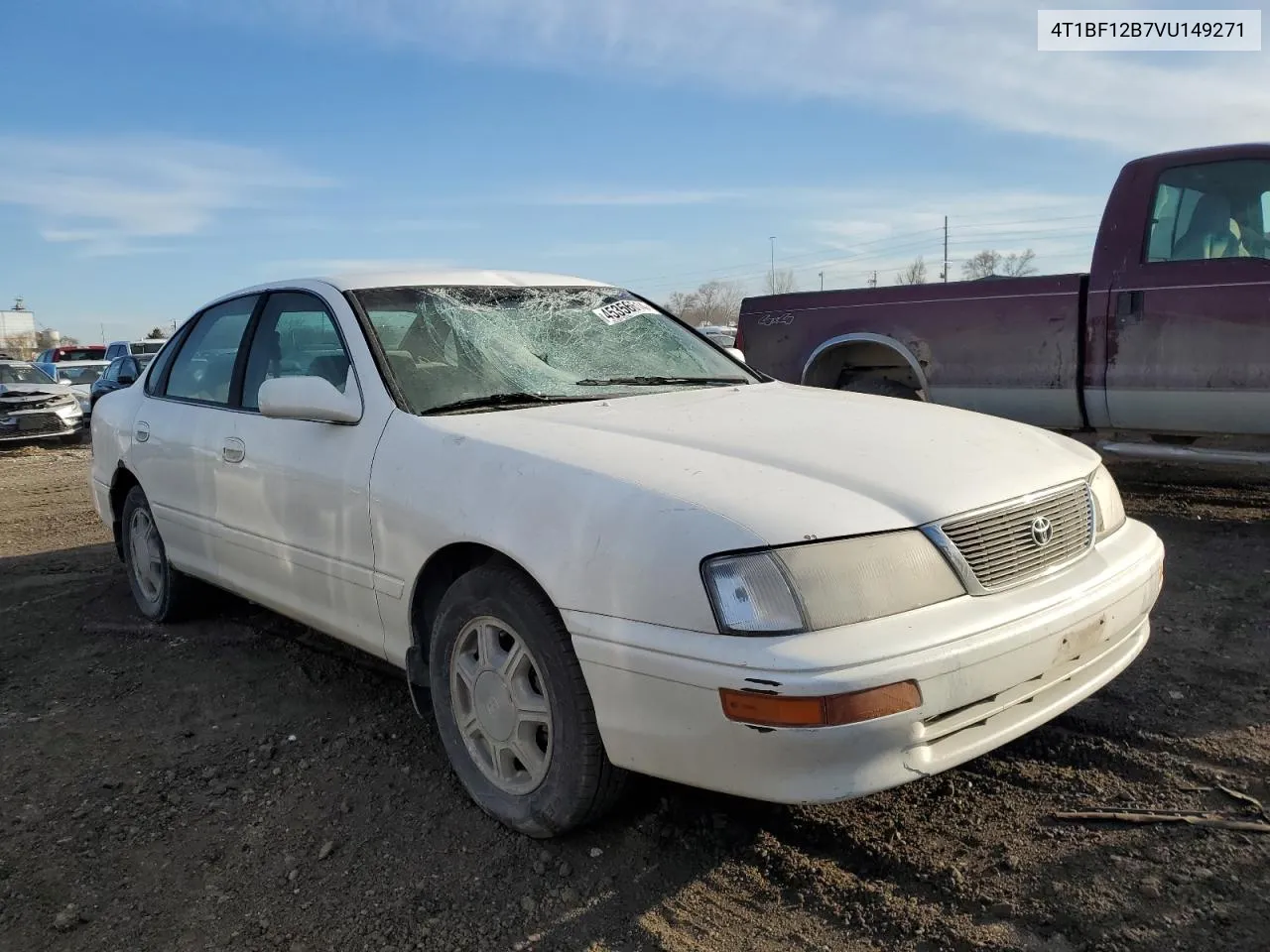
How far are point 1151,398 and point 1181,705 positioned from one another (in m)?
2.94

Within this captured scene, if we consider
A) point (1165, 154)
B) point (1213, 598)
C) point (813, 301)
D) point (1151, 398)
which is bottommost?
point (1213, 598)

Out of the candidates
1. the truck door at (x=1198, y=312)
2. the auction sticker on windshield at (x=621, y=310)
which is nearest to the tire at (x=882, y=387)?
the truck door at (x=1198, y=312)

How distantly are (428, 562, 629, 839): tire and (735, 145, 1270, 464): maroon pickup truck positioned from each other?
4.54 m

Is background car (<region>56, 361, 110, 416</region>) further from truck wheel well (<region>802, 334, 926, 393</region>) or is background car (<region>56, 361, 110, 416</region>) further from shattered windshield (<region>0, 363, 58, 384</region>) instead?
truck wheel well (<region>802, 334, 926, 393</region>)

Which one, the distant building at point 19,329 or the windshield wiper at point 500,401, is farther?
the distant building at point 19,329

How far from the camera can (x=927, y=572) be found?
7.75 feet

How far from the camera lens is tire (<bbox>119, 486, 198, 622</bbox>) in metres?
4.72

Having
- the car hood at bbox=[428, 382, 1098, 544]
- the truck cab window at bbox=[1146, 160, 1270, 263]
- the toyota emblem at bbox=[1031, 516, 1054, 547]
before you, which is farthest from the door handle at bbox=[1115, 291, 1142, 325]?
the toyota emblem at bbox=[1031, 516, 1054, 547]

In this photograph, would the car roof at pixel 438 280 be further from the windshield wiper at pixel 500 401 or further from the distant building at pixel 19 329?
the distant building at pixel 19 329

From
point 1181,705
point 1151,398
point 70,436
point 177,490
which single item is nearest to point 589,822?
point 1181,705

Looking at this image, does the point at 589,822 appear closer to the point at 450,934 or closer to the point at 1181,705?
the point at 450,934

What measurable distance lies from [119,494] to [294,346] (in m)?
1.97

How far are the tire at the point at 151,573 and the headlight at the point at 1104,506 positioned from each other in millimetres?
3898

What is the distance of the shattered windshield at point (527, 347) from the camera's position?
3.36 m
